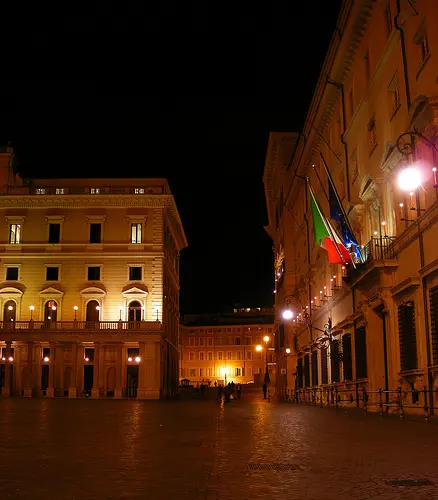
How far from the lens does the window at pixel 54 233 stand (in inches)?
2844

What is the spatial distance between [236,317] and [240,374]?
51.0 ft

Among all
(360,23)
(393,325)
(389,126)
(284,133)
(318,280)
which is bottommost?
(393,325)

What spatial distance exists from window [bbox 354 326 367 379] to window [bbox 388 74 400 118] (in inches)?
375

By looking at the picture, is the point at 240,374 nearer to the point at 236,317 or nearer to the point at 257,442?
the point at 236,317

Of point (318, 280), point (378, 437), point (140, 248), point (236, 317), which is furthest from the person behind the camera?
point (236, 317)

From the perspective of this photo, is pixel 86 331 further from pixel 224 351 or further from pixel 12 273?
pixel 224 351

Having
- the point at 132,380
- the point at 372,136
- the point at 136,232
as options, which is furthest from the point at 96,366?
the point at 372,136

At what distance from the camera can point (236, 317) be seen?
159875 millimetres

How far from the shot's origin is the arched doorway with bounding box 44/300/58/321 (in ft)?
231

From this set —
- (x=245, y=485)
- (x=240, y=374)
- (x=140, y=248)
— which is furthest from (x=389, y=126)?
(x=240, y=374)

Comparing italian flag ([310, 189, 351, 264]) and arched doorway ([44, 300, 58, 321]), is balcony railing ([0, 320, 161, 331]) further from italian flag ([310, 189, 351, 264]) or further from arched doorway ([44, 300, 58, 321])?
italian flag ([310, 189, 351, 264])

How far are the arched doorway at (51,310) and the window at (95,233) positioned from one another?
7.56 metres

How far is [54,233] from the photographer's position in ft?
238

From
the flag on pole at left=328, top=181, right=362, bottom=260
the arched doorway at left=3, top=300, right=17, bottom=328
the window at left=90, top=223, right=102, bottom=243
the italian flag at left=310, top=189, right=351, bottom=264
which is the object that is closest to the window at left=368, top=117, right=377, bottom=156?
the flag on pole at left=328, top=181, right=362, bottom=260
